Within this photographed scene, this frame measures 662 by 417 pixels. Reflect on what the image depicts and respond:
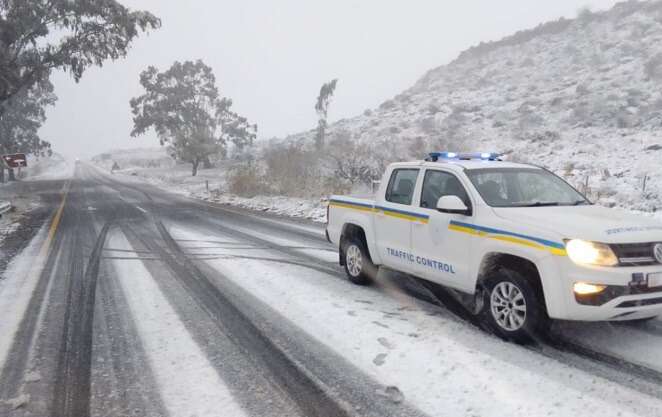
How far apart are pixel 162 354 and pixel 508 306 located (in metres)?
3.32

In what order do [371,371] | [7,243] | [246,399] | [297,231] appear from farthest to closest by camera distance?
[297,231] < [7,243] < [371,371] < [246,399]

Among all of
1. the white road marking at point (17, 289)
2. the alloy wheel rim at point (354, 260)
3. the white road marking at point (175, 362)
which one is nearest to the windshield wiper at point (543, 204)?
the alloy wheel rim at point (354, 260)

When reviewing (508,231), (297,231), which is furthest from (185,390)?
(297,231)

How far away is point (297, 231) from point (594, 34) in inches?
1787

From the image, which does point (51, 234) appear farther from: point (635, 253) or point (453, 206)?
point (635, 253)

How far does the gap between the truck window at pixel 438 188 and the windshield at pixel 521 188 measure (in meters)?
0.18

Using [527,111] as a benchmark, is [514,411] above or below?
below

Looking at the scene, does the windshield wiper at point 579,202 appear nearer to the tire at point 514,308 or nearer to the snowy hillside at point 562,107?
the tire at point 514,308

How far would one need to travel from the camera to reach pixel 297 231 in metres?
12.7

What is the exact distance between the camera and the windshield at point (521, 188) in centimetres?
528

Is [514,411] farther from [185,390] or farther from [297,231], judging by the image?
[297,231]

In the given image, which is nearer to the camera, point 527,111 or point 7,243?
point 7,243

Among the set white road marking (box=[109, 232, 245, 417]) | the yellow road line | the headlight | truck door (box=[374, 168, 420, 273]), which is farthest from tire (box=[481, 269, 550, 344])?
the yellow road line

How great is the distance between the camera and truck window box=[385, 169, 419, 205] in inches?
242
